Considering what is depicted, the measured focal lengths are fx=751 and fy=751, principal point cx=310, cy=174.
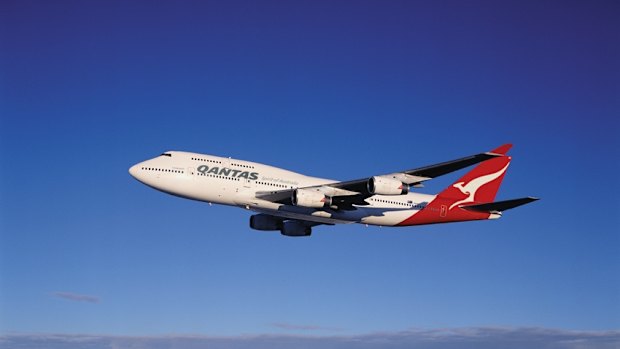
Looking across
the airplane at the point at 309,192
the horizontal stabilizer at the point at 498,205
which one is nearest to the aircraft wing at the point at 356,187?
the airplane at the point at 309,192

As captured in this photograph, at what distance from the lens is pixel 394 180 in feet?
164

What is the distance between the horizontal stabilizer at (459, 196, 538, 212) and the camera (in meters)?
52.7

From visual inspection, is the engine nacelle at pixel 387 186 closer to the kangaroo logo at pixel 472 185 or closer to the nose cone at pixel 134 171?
the kangaroo logo at pixel 472 185

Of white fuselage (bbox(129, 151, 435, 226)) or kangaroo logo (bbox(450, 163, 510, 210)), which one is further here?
kangaroo logo (bbox(450, 163, 510, 210))

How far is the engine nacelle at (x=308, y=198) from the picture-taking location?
51.1 metres

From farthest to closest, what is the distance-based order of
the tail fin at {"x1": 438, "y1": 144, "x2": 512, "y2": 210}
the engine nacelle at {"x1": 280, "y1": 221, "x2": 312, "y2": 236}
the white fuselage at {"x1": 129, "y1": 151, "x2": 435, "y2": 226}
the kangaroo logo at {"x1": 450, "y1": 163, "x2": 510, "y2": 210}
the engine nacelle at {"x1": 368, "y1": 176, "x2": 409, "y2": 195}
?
the engine nacelle at {"x1": 280, "y1": 221, "x2": 312, "y2": 236} < the kangaroo logo at {"x1": 450, "y1": 163, "x2": 510, "y2": 210} < the tail fin at {"x1": 438, "y1": 144, "x2": 512, "y2": 210} < the white fuselage at {"x1": 129, "y1": 151, "x2": 435, "y2": 226} < the engine nacelle at {"x1": 368, "y1": 176, "x2": 409, "y2": 195}

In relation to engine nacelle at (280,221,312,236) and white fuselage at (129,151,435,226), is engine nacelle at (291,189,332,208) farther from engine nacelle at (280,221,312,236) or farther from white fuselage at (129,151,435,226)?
engine nacelle at (280,221,312,236)

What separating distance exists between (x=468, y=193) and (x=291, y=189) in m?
16.1

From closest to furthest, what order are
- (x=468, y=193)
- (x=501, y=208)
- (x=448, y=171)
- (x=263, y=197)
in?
1. (x=448, y=171)
2. (x=263, y=197)
3. (x=501, y=208)
4. (x=468, y=193)

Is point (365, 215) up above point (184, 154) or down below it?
below

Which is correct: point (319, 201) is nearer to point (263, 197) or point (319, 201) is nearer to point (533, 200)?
point (263, 197)

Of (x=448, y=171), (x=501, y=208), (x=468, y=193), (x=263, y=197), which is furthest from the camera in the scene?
(x=468, y=193)

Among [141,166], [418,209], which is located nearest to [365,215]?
[418,209]

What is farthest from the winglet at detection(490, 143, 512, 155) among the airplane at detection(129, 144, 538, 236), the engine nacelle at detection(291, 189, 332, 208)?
the engine nacelle at detection(291, 189, 332, 208)
